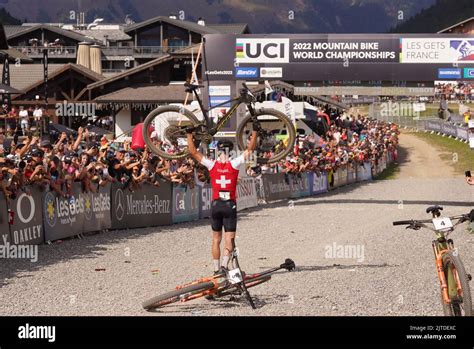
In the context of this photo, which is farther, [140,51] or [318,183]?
[140,51]

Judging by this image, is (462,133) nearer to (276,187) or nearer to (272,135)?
(276,187)

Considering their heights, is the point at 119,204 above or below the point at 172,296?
above

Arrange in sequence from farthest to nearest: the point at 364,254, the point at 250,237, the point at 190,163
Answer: the point at 190,163 < the point at 250,237 < the point at 364,254

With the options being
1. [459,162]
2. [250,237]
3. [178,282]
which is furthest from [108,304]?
[459,162]

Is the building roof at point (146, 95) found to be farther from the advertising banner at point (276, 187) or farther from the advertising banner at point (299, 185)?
the advertising banner at point (276, 187)

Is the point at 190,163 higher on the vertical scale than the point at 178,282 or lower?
higher

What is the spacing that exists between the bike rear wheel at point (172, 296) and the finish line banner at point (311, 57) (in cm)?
1655

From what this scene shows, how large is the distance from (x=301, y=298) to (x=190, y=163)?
37.8 feet

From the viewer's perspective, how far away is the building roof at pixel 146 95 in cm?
4547

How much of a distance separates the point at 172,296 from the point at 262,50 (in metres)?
17.0

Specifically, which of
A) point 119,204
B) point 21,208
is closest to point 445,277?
point 21,208

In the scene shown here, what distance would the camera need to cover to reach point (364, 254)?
15828 mm

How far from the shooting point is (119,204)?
1931 centimetres
